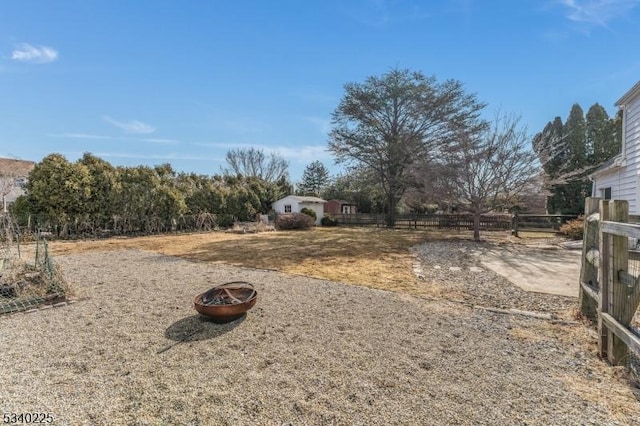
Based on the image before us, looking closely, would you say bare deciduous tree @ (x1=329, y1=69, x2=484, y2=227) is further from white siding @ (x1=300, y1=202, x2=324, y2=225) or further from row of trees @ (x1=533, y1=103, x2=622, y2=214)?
row of trees @ (x1=533, y1=103, x2=622, y2=214)

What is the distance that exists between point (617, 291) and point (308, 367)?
298 centimetres

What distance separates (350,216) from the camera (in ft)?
86.5

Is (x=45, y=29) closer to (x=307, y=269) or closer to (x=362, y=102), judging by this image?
(x=307, y=269)

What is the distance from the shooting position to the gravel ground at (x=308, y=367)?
218cm

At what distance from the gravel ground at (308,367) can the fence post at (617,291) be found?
178 millimetres

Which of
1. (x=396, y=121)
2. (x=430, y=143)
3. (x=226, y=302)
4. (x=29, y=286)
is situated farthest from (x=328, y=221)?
(x=226, y=302)

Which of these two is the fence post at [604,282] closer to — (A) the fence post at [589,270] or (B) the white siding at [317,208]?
(A) the fence post at [589,270]

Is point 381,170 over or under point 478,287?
over

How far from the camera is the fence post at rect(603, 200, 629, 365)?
9.16 ft

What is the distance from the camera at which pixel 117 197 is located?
15.6m

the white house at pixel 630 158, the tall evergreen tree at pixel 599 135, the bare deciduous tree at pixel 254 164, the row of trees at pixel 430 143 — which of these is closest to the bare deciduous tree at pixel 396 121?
the row of trees at pixel 430 143

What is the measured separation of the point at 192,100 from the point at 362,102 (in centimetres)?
1134

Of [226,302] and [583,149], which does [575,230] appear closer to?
[583,149]

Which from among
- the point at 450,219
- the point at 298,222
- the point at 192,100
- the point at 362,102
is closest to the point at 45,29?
the point at 192,100
